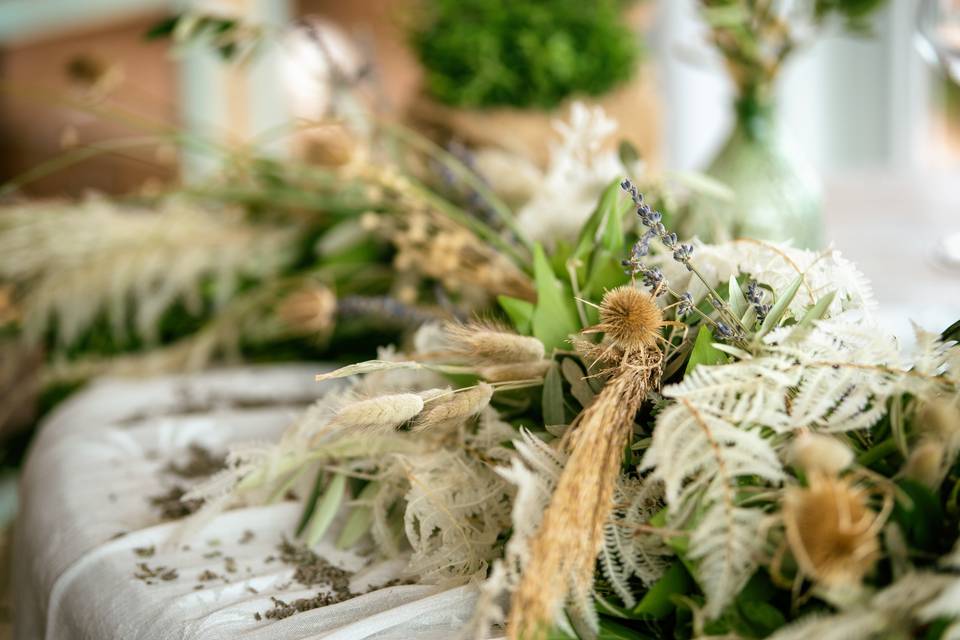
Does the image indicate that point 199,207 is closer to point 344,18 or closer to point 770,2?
point 770,2

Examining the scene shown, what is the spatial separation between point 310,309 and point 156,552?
0.31 meters

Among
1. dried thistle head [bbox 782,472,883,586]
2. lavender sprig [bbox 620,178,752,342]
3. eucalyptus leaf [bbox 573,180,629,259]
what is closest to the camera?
dried thistle head [bbox 782,472,883,586]

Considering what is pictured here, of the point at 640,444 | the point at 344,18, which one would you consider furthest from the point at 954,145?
the point at 344,18

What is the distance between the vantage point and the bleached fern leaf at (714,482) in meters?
0.25

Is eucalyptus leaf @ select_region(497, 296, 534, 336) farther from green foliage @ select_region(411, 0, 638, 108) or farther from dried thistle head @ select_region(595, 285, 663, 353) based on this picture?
green foliage @ select_region(411, 0, 638, 108)

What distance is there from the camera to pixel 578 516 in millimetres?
272

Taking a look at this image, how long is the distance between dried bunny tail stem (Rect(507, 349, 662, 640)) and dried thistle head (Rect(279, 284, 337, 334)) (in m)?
0.37

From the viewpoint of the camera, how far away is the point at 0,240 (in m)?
0.84

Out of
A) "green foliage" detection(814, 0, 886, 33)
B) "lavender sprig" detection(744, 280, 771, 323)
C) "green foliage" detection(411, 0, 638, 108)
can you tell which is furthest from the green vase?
"lavender sprig" detection(744, 280, 771, 323)

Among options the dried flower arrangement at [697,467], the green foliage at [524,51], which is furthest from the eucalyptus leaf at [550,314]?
the green foliage at [524,51]

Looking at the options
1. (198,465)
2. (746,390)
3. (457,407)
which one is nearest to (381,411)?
(457,407)

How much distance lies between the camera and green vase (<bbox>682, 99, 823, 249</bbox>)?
69 centimetres

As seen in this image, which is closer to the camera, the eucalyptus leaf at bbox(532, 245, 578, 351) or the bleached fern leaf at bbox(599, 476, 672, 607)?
the bleached fern leaf at bbox(599, 476, 672, 607)

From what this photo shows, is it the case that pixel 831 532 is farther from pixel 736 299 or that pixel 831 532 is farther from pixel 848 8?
pixel 848 8
